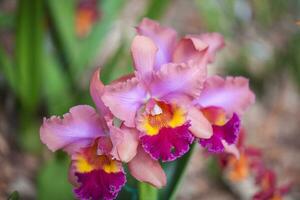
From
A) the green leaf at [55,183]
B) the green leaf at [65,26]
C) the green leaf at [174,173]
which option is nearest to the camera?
the green leaf at [174,173]

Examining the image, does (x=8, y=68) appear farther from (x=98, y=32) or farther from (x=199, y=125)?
(x=199, y=125)

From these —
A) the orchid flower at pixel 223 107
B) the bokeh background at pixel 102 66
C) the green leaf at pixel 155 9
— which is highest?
the orchid flower at pixel 223 107

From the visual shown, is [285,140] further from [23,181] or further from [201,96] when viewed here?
[201,96]

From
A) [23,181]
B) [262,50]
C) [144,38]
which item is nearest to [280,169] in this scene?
[262,50]

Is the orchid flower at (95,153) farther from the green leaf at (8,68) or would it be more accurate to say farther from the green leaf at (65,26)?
the green leaf at (65,26)

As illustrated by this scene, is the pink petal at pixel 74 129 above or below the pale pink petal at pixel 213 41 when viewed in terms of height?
below

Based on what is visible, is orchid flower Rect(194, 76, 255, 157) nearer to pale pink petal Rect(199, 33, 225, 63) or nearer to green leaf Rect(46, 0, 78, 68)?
pale pink petal Rect(199, 33, 225, 63)

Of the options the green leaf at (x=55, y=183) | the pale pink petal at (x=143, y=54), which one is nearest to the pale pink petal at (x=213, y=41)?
the pale pink petal at (x=143, y=54)

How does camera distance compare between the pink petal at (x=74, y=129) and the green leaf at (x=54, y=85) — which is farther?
the green leaf at (x=54, y=85)
